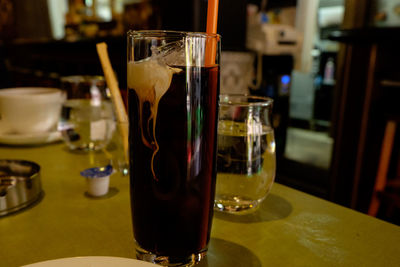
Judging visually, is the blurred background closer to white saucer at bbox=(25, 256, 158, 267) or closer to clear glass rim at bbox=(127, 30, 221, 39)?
clear glass rim at bbox=(127, 30, 221, 39)

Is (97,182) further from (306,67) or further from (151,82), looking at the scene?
(306,67)

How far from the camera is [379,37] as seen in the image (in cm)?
212

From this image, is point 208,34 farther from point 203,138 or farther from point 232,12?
point 232,12

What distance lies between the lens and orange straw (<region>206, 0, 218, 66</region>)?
433 mm

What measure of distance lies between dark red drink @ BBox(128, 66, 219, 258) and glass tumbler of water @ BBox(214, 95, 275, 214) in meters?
0.13

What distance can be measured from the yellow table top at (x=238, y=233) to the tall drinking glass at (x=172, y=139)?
57 mm

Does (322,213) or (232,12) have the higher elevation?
(232,12)

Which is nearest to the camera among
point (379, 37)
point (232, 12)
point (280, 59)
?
point (379, 37)

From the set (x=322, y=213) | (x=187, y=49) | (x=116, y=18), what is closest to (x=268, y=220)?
(x=322, y=213)

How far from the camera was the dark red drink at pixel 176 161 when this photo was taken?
43 cm

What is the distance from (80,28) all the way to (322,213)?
608cm

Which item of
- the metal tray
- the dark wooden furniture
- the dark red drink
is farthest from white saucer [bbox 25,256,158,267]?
the dark wooden furniture

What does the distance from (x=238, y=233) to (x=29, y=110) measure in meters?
0.72

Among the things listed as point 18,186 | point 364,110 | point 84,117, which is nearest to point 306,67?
point 364,110
